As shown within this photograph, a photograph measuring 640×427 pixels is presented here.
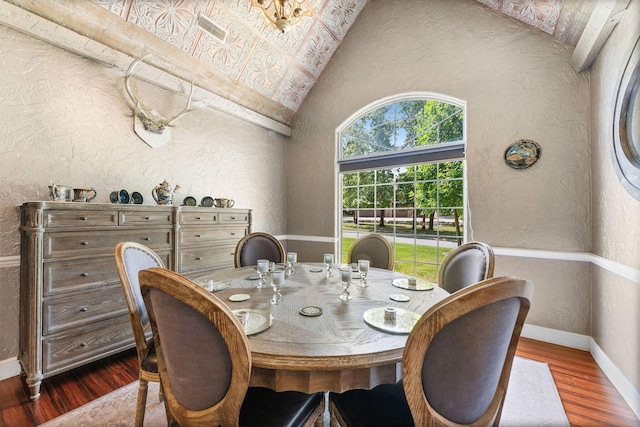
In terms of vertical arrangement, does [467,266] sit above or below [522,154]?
below

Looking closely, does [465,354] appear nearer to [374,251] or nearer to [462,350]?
[462,350]

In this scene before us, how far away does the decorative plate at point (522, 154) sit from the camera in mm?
2711

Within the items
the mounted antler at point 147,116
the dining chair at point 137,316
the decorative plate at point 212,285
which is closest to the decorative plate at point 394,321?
the decorative plate at point 212,285

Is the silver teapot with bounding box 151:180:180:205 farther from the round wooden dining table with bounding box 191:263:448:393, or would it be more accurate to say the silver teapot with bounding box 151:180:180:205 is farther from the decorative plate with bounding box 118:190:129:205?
the round wooden dining table with bounding box 191:263:448:393

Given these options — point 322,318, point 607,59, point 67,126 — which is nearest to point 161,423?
point 322,318

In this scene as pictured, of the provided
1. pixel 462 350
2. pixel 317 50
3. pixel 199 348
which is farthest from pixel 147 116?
pixel 462 350

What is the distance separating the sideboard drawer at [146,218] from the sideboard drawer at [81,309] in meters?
0.53

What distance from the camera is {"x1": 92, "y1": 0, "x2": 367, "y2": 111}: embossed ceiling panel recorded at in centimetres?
257

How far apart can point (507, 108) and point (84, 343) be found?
4350 millimetres

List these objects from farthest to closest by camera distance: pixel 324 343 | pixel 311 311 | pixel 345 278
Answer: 1. pixel 345 278
2. pixel 311 311
3. pixel 324 343

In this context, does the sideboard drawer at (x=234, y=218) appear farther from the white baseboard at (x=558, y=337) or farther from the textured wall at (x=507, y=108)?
the white baseboard at (x=558, y=337)

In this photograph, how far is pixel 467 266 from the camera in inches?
72.9

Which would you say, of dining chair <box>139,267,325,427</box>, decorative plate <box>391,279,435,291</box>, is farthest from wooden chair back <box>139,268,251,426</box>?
decorative plate <box>391,279,435,291</box>

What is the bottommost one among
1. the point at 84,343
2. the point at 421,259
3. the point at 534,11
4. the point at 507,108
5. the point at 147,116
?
the point at 84,343
